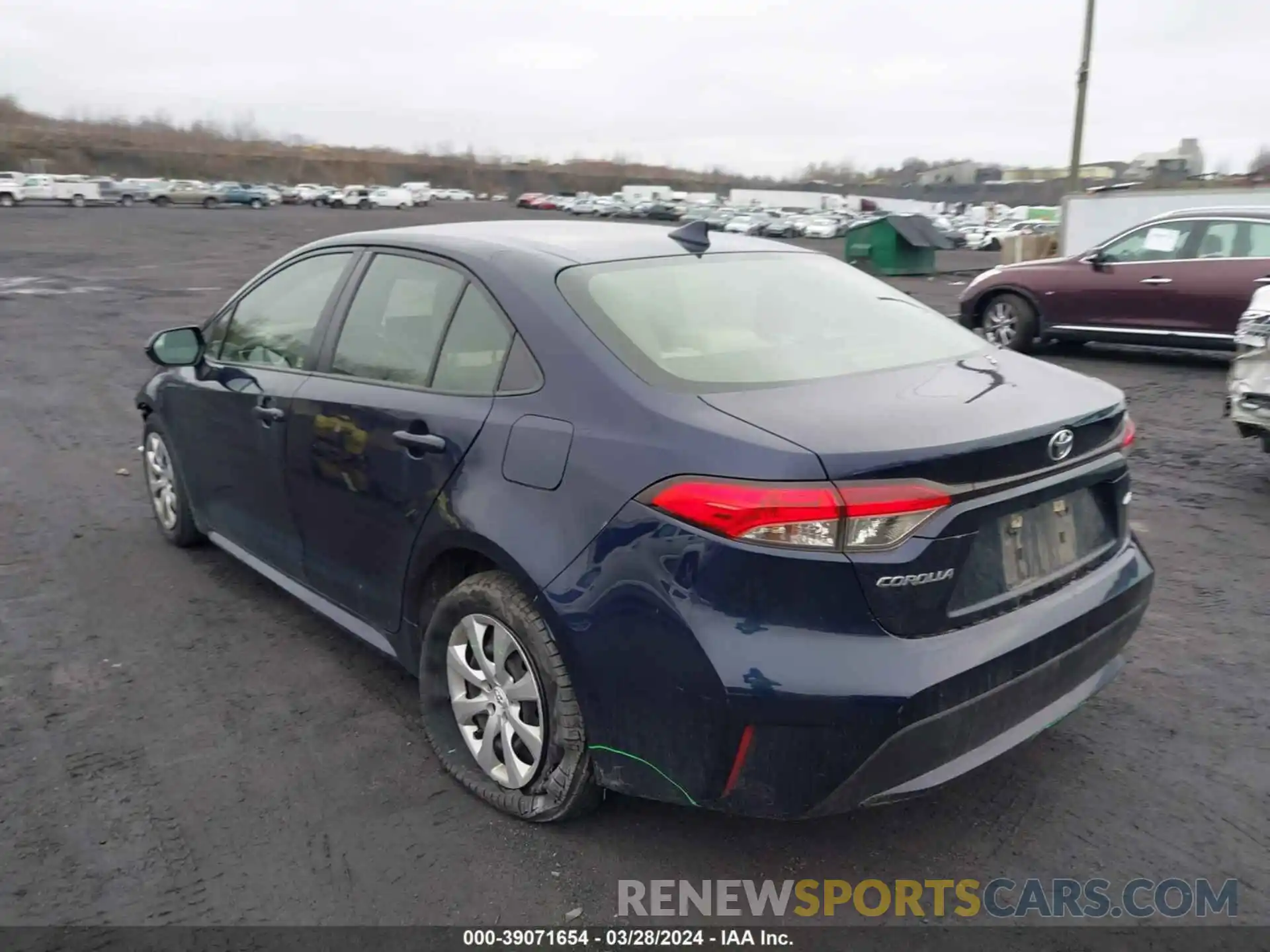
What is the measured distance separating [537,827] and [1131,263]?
1007cm

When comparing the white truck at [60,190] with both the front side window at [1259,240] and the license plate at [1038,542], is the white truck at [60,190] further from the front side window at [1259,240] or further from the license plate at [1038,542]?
the license plate at [1038,542]

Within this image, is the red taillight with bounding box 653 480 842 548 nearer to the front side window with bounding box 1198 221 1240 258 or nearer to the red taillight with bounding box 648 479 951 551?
the red taillight with bounding box 648 479 951 551

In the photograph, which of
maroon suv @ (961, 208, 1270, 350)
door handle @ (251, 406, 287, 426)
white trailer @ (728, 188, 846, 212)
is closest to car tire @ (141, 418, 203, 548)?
door handle @ (251, 406, 287, 426)

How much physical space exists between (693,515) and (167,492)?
3.81 metres

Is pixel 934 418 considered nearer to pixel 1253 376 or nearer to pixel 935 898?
pixel 935 898

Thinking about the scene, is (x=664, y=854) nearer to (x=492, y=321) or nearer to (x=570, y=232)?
(x=492, y=321)

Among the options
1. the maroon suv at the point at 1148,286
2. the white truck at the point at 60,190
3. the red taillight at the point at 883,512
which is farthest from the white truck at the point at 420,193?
the red taillight at the point at 883,512

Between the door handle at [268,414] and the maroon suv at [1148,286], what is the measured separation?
932 cm

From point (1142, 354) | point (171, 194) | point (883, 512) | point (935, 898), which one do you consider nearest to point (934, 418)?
point (883, 512)

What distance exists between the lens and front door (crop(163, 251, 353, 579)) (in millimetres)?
3963

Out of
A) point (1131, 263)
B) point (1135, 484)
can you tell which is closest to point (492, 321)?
point (1135, 484)

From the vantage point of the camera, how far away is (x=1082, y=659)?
2.86 m

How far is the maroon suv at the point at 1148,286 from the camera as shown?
33.3ft

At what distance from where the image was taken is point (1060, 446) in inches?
Answer: 107
